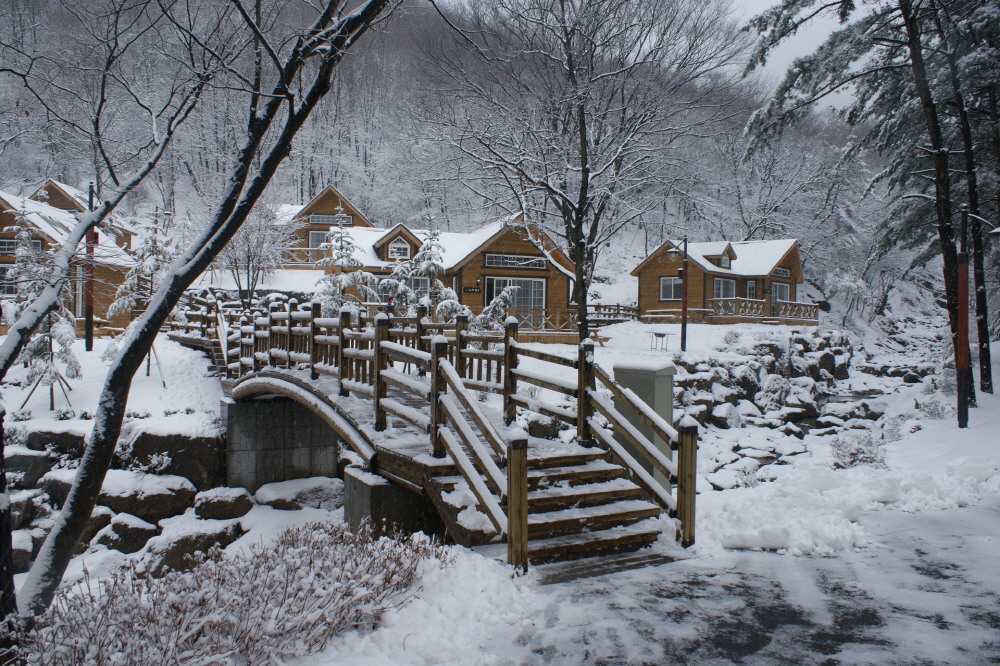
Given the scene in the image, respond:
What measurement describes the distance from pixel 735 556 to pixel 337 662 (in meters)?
3.92

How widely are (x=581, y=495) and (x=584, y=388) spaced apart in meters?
1.51

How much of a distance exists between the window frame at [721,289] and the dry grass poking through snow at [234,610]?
102 feet

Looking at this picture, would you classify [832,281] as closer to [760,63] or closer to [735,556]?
[760,63]

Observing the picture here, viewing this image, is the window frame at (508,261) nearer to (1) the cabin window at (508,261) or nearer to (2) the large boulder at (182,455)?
(1) the cabin window at (508,261)

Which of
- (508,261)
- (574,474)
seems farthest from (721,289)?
(574,474)

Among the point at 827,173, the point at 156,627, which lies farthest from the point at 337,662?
the point at 827,173

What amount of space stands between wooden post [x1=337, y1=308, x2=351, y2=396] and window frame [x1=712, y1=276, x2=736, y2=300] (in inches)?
1045

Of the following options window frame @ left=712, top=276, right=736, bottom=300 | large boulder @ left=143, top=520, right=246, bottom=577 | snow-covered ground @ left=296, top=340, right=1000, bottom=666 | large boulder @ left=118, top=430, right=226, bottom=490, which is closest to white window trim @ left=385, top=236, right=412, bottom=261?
window frame @ left=712, top=276, right=736, bottom=300

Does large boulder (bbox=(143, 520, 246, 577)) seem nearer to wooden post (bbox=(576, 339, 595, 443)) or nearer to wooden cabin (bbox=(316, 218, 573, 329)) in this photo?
wooden post (bbox=(576, 339, 595, 443))

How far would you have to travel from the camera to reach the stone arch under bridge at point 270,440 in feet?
51.4

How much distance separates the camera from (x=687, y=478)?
631cm

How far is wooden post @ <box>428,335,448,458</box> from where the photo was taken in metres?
7.07

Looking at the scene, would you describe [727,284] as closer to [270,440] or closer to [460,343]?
[270,440]

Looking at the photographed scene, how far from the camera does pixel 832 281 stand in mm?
37531
